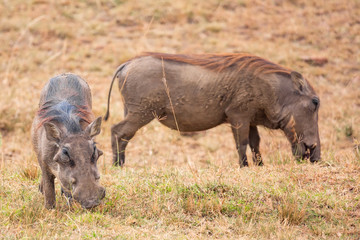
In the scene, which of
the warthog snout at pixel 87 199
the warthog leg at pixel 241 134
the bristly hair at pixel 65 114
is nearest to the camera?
the warthog snout at pixel 87 199

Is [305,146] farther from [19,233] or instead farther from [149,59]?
[19,233]

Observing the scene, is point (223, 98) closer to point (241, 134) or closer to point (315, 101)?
point (241, 134)

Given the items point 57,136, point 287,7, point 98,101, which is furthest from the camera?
point 287,7

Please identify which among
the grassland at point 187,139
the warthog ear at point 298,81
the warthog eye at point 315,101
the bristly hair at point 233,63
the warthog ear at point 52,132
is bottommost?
the grassland at point 187,139

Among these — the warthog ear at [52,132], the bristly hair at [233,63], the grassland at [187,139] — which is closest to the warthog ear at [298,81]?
the bristly hair at [233,63]

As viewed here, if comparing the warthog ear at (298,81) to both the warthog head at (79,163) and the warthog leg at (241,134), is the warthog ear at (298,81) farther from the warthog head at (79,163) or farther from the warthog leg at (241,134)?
the warthog head at (79,163)

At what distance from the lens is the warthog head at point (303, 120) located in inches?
234

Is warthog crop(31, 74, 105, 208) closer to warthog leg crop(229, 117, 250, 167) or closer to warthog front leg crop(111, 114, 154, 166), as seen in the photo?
warthog front leg crop(111, 114, 154, 166)

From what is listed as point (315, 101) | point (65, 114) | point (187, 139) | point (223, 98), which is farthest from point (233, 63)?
point (187, 139)

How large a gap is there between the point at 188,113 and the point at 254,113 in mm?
753

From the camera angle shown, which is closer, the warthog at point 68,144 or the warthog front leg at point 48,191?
the warthog at point 68,144

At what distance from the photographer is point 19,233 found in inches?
143

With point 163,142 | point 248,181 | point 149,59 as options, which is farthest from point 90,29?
point 248,181

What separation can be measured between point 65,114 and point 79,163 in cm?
55
